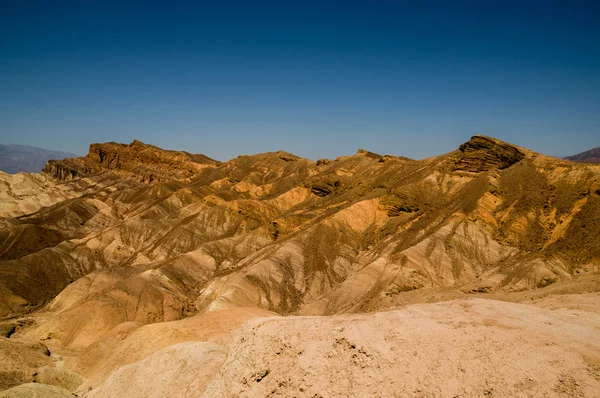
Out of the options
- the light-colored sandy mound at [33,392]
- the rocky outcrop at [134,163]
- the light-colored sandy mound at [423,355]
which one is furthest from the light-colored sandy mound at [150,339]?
the rocky outcrop at [134,163]

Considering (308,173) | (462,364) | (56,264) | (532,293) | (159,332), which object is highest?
(308,173)

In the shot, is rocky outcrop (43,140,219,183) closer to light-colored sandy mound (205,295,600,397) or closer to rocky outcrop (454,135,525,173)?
rocky outcrop (454,135,525,173)

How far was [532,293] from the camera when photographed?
32.2 metres

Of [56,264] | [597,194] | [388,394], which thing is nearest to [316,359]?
[388,394]

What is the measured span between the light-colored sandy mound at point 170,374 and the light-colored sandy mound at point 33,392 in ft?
6.53

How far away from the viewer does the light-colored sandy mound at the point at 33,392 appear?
66.2 ft

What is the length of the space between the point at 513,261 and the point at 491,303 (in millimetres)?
33360

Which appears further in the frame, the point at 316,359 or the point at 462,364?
the point at 316,359

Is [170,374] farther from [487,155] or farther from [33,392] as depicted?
[487,155]

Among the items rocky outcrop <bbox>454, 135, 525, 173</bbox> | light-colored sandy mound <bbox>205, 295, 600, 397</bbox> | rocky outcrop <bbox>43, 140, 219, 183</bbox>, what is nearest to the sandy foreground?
light-colored sandy mound <bbox>205, 295, 600, 397</bbox>

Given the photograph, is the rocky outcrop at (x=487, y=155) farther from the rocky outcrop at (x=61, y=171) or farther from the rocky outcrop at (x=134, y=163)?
the rocky outcrop at (x=61, y=171)

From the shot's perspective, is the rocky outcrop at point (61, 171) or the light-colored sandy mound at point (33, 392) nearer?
the light-colored sandy mound at point (33, 392)

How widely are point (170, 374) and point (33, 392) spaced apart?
8.13 meters

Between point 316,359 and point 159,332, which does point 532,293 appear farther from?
point 159,332
